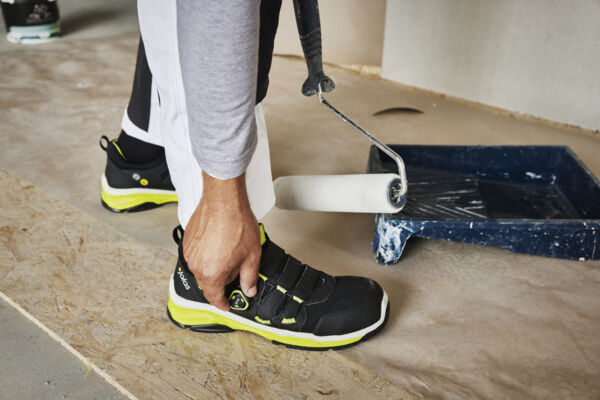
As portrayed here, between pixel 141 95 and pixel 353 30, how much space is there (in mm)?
1489

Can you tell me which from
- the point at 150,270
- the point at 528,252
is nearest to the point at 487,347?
the point at 528,252

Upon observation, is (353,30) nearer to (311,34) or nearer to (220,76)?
(311,34)

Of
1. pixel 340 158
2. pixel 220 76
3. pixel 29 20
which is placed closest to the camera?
pixel 220 76

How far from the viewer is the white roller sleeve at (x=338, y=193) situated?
3.43 ft

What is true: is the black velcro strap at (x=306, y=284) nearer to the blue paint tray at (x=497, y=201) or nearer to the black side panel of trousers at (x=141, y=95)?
the blue paint tray at (x=497, y=201)

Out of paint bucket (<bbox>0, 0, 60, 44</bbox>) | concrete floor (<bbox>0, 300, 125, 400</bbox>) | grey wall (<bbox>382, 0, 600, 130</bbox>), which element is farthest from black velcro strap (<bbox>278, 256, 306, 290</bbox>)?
paint bucket (<bbox>0, 0, 60, 44</bbox>)

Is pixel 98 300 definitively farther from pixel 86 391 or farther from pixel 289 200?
pixel 289 200

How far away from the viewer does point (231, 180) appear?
0.71 meters

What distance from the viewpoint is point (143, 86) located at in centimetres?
123

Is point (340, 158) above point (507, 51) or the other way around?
the other way around

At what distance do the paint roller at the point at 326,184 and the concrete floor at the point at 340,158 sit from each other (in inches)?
6.0

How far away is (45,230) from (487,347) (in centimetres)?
99

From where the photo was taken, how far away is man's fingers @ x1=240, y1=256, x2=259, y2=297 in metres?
0.81

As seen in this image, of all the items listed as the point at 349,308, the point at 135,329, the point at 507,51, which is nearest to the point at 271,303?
the point at 349,308
